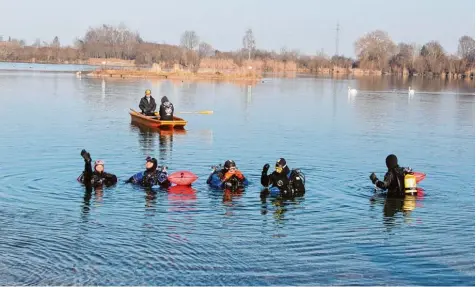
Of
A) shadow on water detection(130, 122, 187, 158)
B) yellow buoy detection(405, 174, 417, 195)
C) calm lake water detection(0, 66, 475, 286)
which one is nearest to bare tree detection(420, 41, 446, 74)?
calm lake water detection(0, 66, 475, 286)

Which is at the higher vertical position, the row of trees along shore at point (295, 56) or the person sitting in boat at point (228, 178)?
the row of trees along shore at point (295, 56)

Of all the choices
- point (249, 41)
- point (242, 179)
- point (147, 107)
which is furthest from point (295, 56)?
point (242, 179)

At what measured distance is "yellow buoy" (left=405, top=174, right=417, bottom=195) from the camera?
16062mm

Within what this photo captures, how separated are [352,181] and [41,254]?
9.28 meters

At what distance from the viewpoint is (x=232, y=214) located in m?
14.3

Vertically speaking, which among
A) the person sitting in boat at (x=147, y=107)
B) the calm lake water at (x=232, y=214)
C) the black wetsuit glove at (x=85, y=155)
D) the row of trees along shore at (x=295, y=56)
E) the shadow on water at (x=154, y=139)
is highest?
the row of trees along shore at (x=295, y=56)

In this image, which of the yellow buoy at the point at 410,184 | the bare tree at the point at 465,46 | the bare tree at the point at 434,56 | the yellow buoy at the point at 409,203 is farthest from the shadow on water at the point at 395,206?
the bare tree at the point at 465,46

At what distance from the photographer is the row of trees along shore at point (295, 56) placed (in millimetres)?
115062

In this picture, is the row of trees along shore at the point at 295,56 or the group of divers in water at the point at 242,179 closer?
the group of divers in water at the point at 242,179

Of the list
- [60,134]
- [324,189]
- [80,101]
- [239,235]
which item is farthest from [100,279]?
[80,101]

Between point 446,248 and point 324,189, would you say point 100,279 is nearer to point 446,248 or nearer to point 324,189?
point 446,248

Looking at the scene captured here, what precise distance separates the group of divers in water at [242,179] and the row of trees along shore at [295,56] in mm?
79778

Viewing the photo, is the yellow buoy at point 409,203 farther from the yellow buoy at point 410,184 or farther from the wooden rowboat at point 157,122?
the wooden rowboat at point 157,122

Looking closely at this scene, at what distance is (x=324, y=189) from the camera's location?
1717 cm
